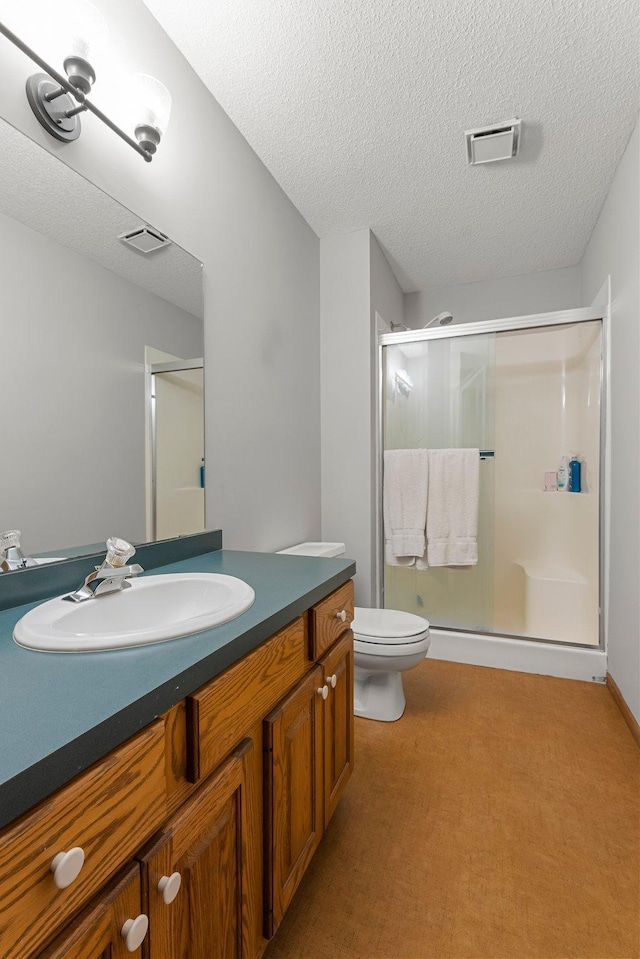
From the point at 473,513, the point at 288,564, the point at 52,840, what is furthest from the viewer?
the point at 473,513

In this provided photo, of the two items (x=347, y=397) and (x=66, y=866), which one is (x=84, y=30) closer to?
(x=66, y=866)

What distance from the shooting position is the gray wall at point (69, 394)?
1051 mm

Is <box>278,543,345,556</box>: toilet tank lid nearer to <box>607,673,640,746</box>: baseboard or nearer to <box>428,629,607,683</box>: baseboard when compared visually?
<box>428,629,607,683</box>: baseboard

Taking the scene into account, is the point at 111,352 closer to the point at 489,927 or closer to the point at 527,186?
the point at 489,927

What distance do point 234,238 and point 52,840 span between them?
196cm

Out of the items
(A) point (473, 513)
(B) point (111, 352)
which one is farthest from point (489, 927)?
(A) point (473, 513)

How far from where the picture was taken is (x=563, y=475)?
276cm

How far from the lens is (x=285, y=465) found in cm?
242

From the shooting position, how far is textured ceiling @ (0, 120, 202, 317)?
3.46ft

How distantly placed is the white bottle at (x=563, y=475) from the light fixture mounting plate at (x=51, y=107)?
2637 millimetres

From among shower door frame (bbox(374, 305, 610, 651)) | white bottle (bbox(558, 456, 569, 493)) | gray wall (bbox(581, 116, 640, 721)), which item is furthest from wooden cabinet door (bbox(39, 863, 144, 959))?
white bottle (bbox(558, 456, 569, 493))

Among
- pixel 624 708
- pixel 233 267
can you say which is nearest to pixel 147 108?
pixel 233 267

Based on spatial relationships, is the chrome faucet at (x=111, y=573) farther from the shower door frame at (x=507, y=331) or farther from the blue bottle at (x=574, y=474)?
the blue bottle at (x=574, y=474)

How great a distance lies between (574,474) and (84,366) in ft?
8.37
